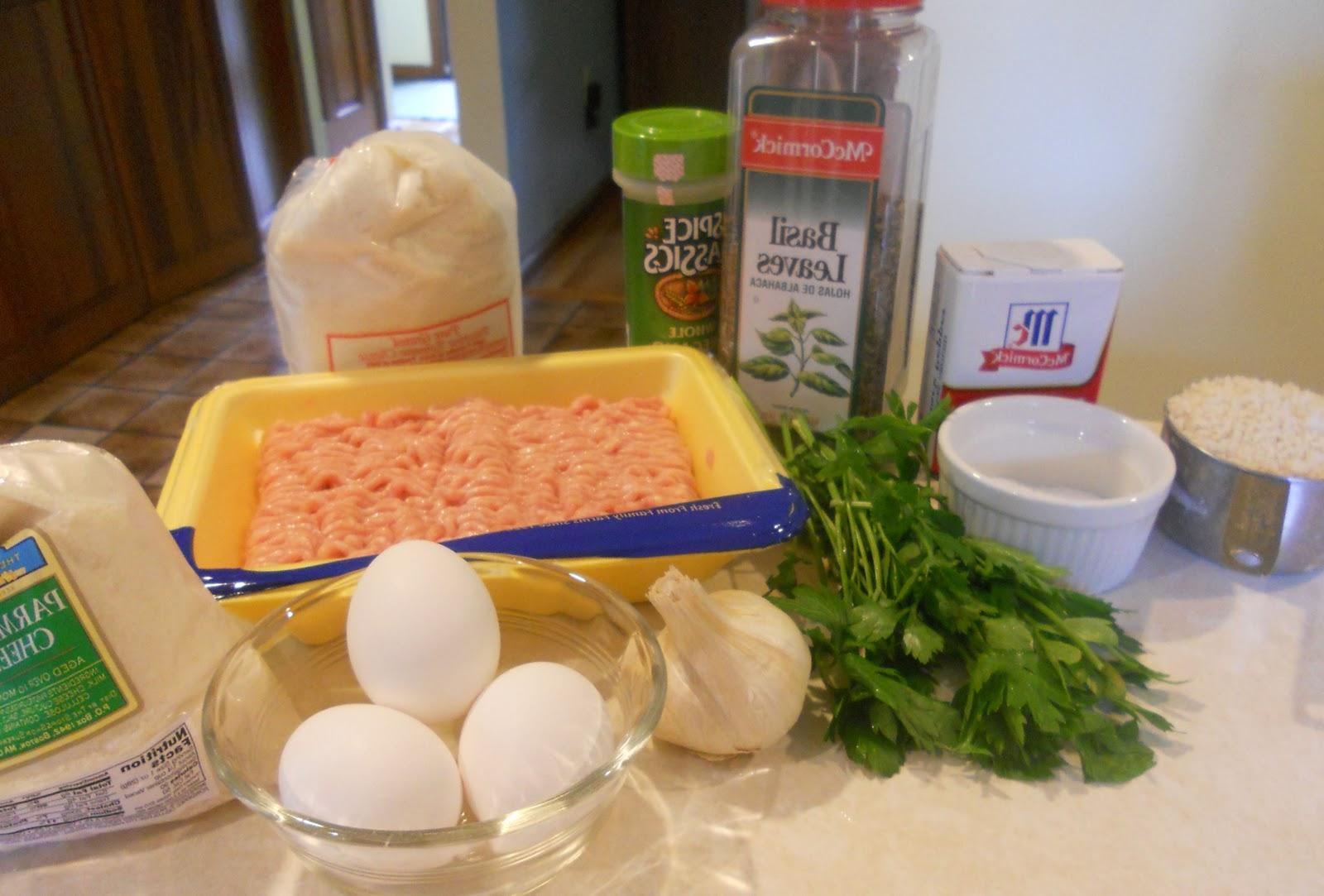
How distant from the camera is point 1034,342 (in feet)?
2.76

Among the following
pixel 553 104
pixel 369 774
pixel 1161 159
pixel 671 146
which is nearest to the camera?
pixel 369 774

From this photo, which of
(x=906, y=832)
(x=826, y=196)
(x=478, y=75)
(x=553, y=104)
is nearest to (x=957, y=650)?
(x=906, y=832)

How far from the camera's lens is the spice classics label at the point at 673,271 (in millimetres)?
959

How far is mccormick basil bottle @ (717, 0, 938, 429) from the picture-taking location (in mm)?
833

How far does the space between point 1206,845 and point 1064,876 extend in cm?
10

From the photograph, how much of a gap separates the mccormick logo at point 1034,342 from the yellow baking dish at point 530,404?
223 mm

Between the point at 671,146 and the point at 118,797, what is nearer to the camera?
the point at 118,797

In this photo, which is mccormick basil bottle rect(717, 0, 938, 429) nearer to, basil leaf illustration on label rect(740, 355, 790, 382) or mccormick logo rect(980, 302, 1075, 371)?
basil leaf illustration on label rect(740, 355, 790, 382)

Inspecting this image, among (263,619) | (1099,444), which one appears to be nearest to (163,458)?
(263,619)

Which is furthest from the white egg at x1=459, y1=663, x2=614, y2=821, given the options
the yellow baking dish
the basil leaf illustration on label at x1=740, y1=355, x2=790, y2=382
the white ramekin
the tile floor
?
the tile floor

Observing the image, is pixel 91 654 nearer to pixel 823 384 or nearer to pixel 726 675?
pixel 726 675

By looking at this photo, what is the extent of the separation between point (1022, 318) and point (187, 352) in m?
2.53

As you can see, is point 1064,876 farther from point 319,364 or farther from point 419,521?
point 319,364

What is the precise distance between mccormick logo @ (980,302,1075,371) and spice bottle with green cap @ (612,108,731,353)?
30cm
